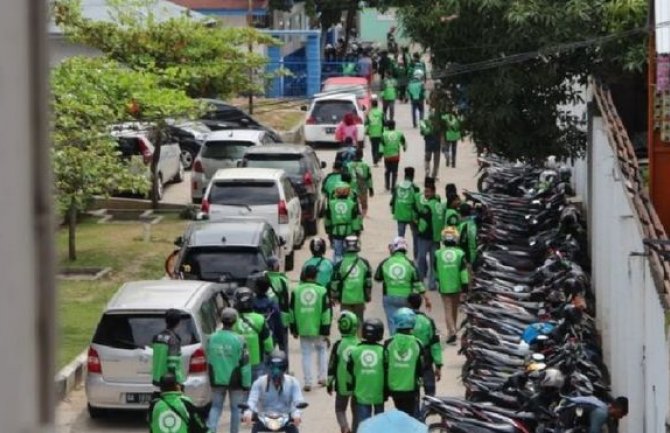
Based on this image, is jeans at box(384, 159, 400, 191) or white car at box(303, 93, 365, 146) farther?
white car at box(303, 93, 365, 146)

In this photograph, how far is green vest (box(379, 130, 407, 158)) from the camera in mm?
29156

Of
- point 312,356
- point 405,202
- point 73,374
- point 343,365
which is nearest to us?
point 343,365

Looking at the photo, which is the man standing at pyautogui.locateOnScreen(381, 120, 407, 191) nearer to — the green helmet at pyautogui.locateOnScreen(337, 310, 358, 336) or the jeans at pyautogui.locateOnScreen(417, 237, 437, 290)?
the jeans at pyautogui.locateOnScreen(417, 237, 437, 290)

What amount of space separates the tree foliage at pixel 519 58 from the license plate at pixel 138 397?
676 centimetres

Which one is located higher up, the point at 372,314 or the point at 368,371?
the point at 368,371

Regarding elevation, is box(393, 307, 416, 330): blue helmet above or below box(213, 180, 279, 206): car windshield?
below

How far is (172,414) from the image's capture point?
39.9 feet

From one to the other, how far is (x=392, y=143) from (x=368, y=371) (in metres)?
15.9

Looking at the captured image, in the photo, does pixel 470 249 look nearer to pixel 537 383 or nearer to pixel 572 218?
pixel 572 218

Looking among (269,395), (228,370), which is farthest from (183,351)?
(269,395)

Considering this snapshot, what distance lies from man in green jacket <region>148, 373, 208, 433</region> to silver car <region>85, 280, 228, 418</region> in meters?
2.75

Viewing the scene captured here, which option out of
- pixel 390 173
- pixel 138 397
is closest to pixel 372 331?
pixel 138 397

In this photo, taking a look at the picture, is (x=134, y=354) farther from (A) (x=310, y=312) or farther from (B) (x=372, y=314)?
(B) (x=372, y=314)

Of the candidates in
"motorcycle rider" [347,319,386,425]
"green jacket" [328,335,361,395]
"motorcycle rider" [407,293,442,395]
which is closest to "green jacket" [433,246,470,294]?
"motorcycle rider" [407,293,442,395]
